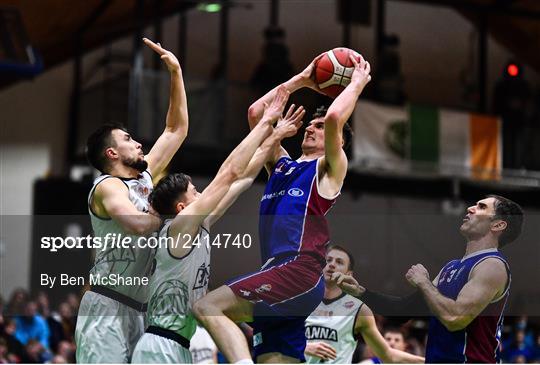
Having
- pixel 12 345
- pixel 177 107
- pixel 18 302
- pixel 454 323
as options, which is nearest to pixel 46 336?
pixel 18 302

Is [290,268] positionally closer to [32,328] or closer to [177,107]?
[177,107]

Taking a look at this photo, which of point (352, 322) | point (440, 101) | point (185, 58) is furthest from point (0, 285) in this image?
point (440, 101)

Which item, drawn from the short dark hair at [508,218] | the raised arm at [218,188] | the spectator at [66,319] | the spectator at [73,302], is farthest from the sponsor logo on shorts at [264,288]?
the spectator at [66,319]

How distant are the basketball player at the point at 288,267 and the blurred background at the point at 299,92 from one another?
1226cm

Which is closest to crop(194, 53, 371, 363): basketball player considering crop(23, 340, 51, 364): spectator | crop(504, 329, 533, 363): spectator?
crop(23, 340, 51, 364): spectator

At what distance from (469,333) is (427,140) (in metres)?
15.6

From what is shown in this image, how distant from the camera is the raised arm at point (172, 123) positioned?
9.85 meters

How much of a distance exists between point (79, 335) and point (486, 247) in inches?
118

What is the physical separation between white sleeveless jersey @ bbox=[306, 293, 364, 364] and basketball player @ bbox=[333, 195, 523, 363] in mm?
1748

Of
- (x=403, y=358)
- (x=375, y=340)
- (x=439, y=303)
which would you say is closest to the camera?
(x=439, y=303)

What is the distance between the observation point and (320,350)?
35.1ft

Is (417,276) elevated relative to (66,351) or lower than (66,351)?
elevated

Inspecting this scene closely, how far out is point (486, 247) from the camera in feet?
30.8

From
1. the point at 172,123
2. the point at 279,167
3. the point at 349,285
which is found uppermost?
the point at 172,123
